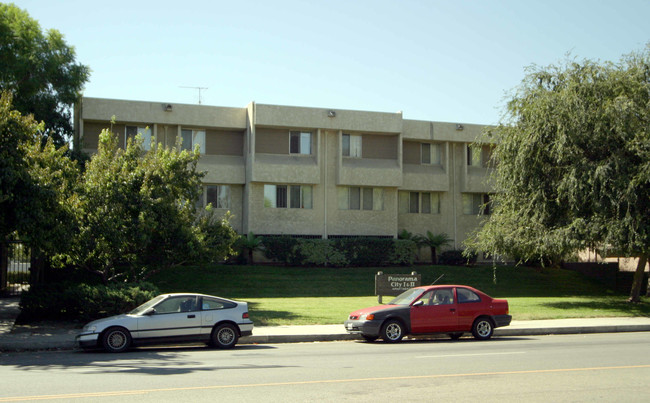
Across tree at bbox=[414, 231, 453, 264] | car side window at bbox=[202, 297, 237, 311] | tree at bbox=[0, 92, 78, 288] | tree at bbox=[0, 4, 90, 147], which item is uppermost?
tree at bbox=[0, 4, 90, 147]

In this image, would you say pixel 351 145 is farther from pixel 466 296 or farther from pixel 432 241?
pixel 466 296

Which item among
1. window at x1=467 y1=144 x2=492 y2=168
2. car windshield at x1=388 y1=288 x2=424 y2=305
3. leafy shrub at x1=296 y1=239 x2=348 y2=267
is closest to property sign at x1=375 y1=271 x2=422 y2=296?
car windshield at x1=388 y1=288 x2=424 y2=305

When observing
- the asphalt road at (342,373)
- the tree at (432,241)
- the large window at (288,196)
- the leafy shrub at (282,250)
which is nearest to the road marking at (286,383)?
the asphalt road at (342,373)

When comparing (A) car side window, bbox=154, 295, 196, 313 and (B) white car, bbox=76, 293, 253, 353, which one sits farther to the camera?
(A) car side window, bbox=154, 295, 196, 313

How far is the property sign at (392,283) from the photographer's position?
78.3ft

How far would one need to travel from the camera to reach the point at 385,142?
3841 cm

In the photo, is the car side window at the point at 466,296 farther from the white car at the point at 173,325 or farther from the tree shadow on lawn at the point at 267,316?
the tree shadow on lawn at the point at 267,316

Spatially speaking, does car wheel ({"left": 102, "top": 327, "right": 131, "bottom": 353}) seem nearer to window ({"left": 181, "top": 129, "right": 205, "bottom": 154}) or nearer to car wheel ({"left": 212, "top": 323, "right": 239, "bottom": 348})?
car wheel ({"left": 212, "top": 323, "right": 239, "bottom": 348})

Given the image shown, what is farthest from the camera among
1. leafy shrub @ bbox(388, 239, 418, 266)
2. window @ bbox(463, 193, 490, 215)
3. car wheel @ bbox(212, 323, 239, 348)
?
window @ bbox(463, 193, 490, 215)

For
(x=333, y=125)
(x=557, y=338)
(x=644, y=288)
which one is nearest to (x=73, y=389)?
(x=557, y=338)

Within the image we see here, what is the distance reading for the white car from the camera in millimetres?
14656

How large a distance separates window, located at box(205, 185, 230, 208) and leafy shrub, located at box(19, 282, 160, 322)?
15962mm

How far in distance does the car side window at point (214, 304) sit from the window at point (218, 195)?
2051 centimetres

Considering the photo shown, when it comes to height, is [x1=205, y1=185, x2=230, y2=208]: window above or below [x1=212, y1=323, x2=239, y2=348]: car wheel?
above
